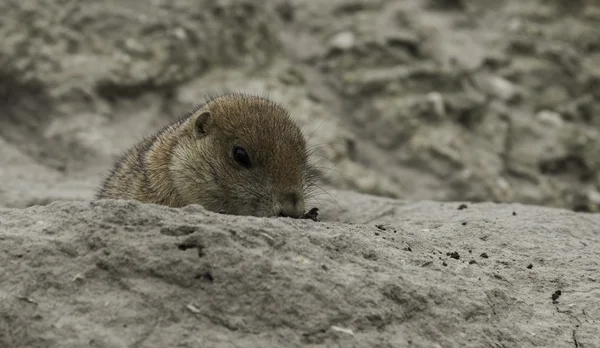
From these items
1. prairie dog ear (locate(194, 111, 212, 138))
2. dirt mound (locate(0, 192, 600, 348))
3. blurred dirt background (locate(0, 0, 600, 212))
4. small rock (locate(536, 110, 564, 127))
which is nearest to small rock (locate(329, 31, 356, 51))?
blurred dirt background (locate(0, 0, 600, 212))

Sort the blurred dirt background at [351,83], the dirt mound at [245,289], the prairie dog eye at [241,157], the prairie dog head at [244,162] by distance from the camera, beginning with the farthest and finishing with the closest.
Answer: the blurred dirt background at [351,83] → the prairie dog eye at [241,157] → the prairie dog head at [244,162] → the dirt mound at [245,289]

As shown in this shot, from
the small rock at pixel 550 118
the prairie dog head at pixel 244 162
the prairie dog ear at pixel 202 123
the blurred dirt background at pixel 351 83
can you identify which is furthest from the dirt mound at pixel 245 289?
the small rock at pixel 550 118

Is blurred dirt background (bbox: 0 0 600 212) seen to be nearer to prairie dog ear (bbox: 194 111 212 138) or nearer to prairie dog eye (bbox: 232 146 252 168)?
prairie dog ear (bbox: 194 111 212 138)

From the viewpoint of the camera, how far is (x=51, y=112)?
24.8ft

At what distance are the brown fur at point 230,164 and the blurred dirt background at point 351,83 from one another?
69.4 inches

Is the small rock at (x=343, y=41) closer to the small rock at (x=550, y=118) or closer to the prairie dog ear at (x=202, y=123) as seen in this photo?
the small rock at (x=550, y=118)

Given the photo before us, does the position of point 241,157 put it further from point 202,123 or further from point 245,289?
point 245,289

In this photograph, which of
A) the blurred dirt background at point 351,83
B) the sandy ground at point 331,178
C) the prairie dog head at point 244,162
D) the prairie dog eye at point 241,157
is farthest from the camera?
the blurred dirt background at point 351,83

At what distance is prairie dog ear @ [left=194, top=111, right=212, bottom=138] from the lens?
498 centimetres

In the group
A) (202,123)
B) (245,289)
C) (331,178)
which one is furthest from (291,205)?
(331,178)

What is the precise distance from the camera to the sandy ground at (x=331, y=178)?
326 cm

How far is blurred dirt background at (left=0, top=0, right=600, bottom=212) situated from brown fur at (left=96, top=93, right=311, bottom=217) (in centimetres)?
176

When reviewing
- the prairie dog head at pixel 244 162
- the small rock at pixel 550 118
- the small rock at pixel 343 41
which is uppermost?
the small rock at pixel 343 41

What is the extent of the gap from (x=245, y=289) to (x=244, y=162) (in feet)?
4.87
